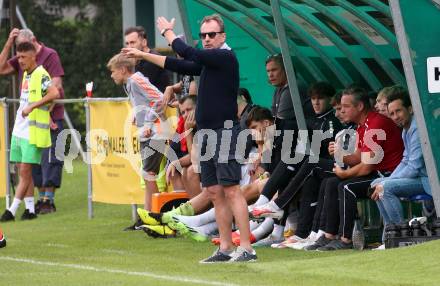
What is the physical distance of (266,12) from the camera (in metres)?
14.4

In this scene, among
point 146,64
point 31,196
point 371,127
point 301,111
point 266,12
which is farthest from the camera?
point 31,196

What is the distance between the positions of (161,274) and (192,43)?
16.7 ft

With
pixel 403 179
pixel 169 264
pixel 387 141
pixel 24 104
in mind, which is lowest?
pixel 169 264

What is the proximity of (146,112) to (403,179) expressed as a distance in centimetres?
420

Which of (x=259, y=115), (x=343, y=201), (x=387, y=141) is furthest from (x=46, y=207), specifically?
(x=387, y=141)

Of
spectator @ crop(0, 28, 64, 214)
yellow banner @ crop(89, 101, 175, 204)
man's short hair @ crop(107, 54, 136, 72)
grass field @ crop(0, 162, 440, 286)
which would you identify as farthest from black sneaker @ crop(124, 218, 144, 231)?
spectator @ crop(0, 28, 64, 214)

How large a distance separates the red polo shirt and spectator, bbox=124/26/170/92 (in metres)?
3.59

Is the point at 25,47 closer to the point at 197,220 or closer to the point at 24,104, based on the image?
the point at 24,104

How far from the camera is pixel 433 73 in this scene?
Answer: 11633 millimetres

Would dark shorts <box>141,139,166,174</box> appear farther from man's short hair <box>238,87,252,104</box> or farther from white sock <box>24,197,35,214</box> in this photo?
white sock <box>24,197,35,214</box>

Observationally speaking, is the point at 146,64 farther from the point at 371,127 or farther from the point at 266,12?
the point at 371,127

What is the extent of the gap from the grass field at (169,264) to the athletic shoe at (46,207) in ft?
9.06

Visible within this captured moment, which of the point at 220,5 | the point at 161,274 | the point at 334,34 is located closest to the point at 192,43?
the point at 220,5

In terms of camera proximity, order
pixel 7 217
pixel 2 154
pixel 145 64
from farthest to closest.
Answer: pixel 2 154, pixel 7 217, pixel 145 64
